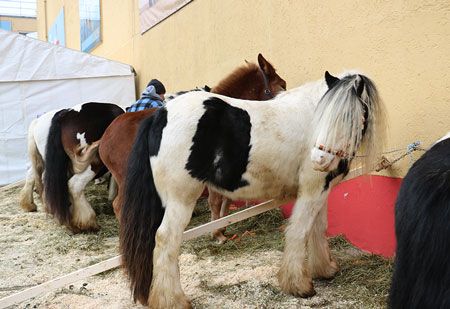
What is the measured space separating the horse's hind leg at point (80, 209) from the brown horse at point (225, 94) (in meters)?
0.73

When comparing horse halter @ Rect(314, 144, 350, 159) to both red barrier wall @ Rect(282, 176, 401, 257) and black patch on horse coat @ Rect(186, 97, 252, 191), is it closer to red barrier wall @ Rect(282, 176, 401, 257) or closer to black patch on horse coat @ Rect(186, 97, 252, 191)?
black patch on horse coat @ Rect(186, 97, 252, 191)

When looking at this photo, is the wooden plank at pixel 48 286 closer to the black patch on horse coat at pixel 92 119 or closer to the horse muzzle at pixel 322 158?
the horse muzzle at pixel 322 158

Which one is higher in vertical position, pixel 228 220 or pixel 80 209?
pixel 228 220

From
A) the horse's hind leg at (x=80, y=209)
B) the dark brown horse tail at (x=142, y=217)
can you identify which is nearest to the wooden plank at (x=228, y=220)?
the dark brown horse tail at (x=142, y=217)

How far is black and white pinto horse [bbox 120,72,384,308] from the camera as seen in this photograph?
2463mm

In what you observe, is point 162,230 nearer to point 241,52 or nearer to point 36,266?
point 36,266

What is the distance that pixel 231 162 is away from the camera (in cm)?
256

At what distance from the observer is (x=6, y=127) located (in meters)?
9.31

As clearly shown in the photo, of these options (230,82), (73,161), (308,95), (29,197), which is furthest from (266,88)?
(29,197)

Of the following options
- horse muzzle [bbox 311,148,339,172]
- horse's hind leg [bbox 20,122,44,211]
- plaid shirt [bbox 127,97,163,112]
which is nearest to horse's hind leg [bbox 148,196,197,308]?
horse muzzle [bbox 311,148,339,172]

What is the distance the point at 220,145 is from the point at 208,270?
1.32 metres

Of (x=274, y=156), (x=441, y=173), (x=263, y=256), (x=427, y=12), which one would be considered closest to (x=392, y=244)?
(x=263, y=256)

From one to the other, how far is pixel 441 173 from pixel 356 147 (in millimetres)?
1137

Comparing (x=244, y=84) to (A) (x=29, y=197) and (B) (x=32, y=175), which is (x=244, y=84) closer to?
(B) (x=32, y=175)
